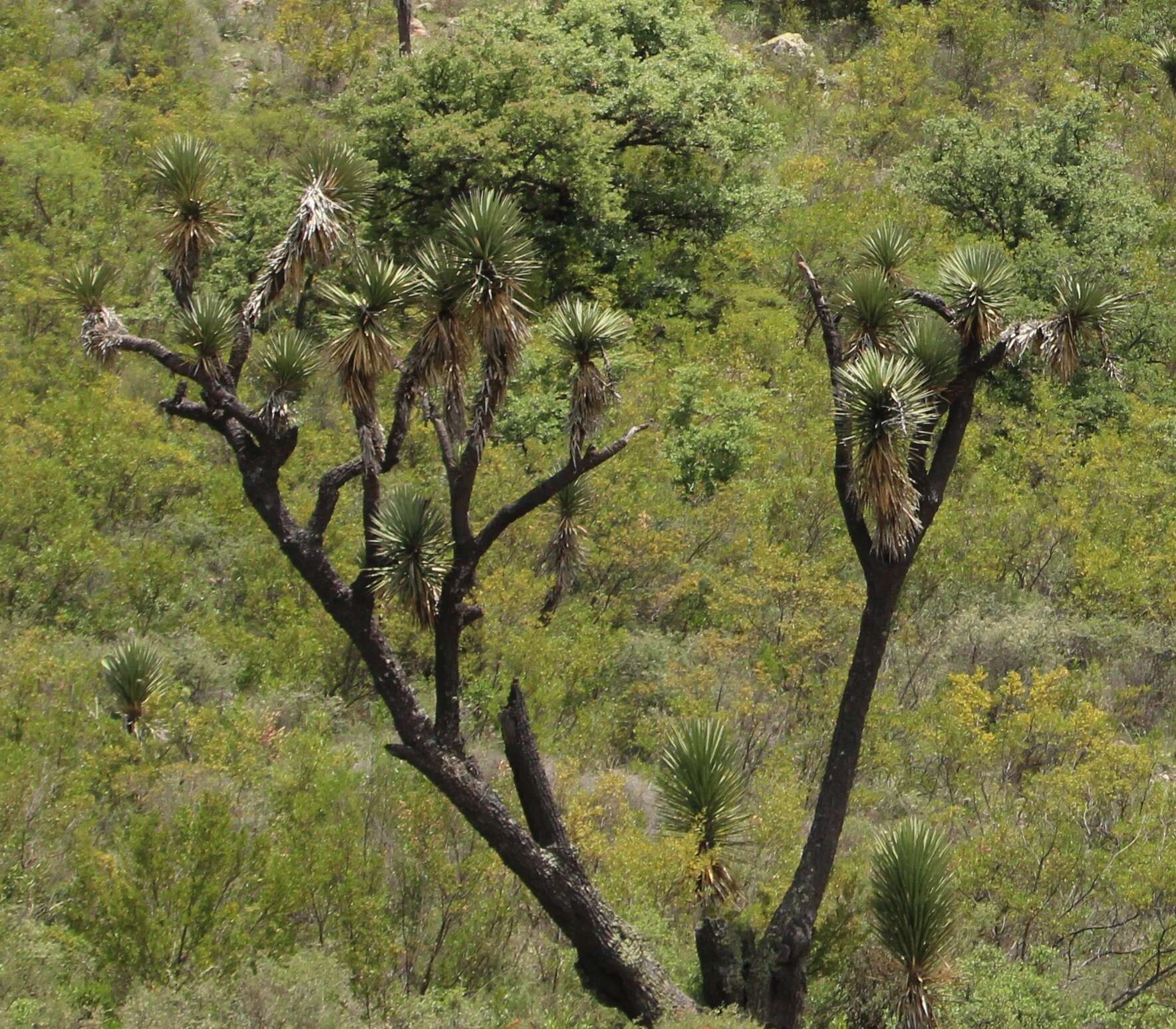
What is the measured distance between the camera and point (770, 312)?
27562 mm

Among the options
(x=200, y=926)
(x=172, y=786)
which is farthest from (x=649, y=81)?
(x=200, y=926)

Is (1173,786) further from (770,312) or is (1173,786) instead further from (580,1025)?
(770,312)

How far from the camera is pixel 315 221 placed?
10922mm

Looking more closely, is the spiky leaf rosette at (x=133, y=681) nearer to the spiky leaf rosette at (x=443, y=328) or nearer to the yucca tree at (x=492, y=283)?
the spiky leaf rosette at (x=443, y=328)

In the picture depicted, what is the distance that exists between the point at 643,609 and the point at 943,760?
5.53 m

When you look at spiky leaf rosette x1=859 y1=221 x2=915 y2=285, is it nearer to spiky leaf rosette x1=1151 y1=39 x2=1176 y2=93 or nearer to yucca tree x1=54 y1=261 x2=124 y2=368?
yucca tree x1=54 y1=261 x2=124 y2=368

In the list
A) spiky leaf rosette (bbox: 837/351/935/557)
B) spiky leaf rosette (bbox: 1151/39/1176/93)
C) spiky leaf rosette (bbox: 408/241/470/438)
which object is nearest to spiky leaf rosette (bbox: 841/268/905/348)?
spiky leaf rosette (bbox: 837/351/935/557)

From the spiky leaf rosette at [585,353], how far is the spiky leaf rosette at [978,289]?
2.87m

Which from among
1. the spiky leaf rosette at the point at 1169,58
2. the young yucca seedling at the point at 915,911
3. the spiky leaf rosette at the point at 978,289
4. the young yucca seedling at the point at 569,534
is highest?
the spiky leaf rosette at the point at 1169,58

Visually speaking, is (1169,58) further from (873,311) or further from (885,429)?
(885,429)

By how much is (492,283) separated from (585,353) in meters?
1.00

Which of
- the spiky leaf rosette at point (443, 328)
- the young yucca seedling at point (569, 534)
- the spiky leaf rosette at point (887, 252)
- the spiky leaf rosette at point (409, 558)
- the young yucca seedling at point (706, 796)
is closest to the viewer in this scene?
the spiky leaf rosette at point (443, 328)

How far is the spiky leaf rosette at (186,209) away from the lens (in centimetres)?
1145

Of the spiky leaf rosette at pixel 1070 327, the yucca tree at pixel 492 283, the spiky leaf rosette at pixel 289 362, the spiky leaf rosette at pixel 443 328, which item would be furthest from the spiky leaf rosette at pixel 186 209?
the spiky leaf rosette at pixel 1070 327
